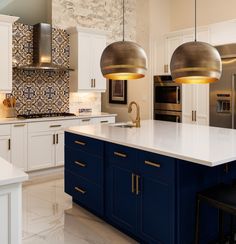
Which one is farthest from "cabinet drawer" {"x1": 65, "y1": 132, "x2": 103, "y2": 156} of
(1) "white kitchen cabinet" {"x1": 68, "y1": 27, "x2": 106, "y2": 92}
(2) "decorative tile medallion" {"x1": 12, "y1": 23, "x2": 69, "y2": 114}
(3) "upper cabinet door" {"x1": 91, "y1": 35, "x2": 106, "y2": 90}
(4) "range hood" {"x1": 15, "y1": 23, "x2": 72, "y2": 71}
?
(3) "upper cabinet door" {"x1": 91, "y1": 35, "x2": 106, "y2": 90}

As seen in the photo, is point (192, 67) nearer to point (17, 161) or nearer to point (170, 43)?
point (17, 161)

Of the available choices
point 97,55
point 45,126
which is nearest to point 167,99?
point 97,55

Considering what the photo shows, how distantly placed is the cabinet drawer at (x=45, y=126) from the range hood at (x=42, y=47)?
A: 3.08 feet

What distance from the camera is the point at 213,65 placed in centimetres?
254

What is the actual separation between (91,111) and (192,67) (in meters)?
4.16

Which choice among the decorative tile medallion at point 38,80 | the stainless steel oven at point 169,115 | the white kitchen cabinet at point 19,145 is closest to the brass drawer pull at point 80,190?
the white kitchen cabinet at point 19,145

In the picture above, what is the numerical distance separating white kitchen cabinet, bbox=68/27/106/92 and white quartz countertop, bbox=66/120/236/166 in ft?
7.54

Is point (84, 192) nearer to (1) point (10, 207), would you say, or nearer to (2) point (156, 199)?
(2) point (156, 199)

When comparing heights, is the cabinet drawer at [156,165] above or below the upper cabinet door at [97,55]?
below

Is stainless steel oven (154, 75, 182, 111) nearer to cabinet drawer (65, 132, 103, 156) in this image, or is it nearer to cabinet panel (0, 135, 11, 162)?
cabinet drawer (65, 132, 103, 156)

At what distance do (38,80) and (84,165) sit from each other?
277 cm

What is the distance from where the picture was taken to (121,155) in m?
3.06

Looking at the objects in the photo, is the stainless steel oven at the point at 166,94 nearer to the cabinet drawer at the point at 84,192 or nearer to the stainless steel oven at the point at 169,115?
the stainless steel oven at the point at 169,115

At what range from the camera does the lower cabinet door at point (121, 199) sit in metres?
2.96
